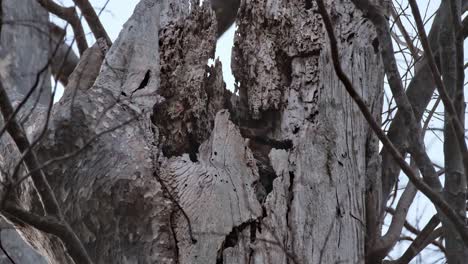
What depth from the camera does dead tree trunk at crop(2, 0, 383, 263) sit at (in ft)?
6.24

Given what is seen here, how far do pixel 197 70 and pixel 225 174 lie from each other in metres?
0.44

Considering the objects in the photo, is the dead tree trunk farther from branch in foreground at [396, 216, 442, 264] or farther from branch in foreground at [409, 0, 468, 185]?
branch in foreground at [409, 0, 468, 185]

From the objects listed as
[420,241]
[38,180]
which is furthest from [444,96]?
[38,180]

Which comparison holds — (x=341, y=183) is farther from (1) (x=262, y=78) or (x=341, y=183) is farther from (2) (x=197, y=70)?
(2) (x=197, y=70)

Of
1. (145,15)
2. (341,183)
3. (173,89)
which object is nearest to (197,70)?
(173,89)

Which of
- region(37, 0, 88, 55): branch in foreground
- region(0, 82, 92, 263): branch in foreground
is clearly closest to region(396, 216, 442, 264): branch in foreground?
region(0, 82, 92, 263): branch in foreground

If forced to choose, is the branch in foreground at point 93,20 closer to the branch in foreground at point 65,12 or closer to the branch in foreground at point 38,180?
the branch in foreground at point 65,12

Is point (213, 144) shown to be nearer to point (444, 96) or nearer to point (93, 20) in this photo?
point (444, 96)

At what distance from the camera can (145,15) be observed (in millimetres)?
2336

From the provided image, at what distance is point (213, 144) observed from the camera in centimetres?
212

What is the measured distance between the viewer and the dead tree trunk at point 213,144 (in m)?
1.90

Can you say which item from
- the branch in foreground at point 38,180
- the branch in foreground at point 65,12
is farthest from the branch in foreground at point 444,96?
the branch in foreground at point 65,12

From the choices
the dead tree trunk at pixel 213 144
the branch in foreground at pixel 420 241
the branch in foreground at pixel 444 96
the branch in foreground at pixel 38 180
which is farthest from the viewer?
the branch in foreground at pixel 420 241

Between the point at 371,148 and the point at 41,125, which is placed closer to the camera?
the point at 41,125
